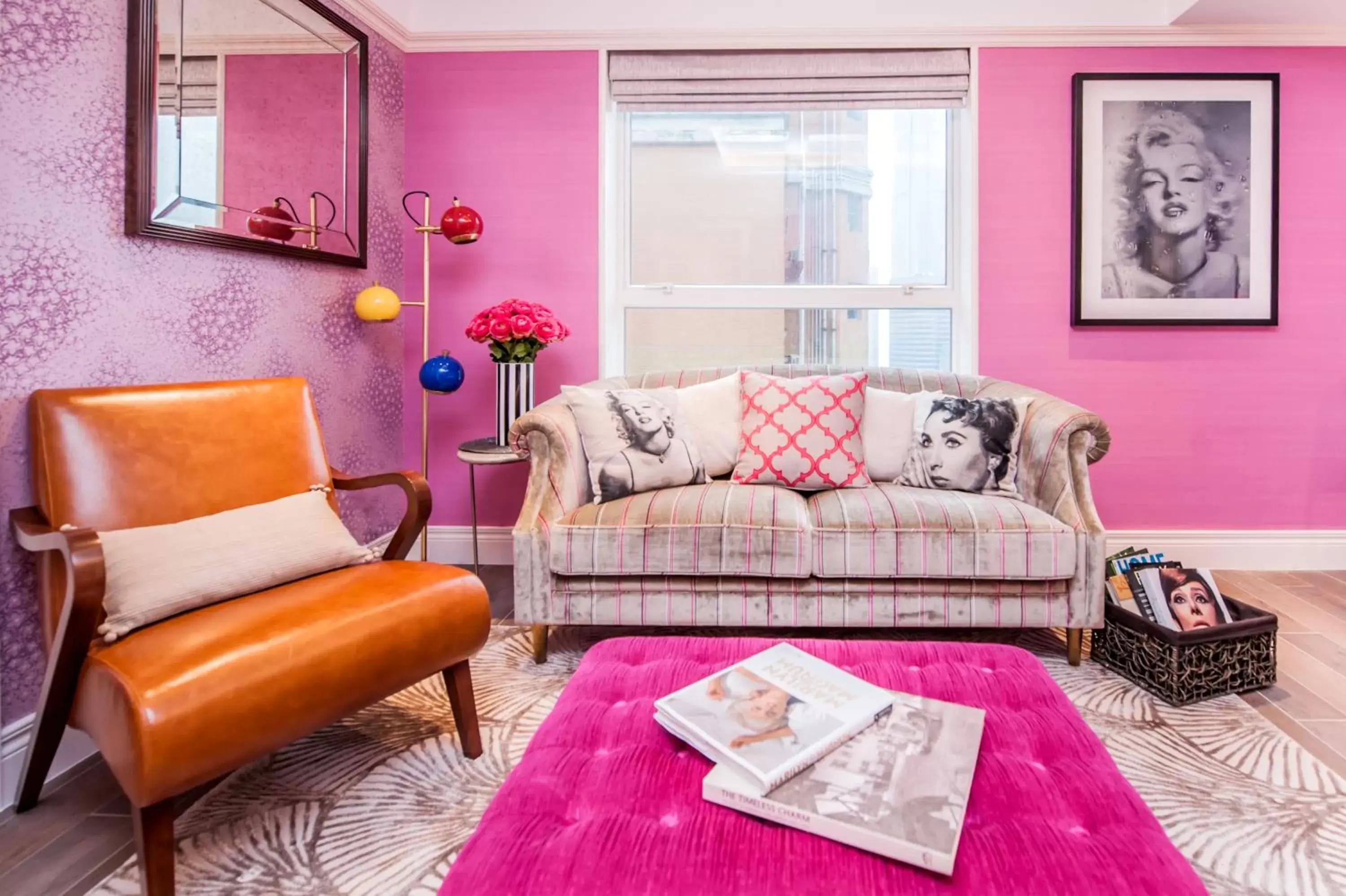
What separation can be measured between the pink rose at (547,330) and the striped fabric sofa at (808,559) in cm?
64

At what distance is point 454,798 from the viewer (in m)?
1.62

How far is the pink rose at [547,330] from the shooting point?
288 cm

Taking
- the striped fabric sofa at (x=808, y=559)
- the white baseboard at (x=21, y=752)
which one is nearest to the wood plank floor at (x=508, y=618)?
the white baseboard at (x=21, y=752)

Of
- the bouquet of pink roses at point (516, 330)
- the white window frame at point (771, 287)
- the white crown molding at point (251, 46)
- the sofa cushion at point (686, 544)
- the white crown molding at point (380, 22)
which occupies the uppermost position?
the white crown molding at point (380, 22)

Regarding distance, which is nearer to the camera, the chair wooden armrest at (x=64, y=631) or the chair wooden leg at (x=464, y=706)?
the chair wooden armrest at (x=64, y=631)

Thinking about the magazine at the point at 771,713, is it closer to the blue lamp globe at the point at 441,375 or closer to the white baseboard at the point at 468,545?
the blue lamp globe at the point at 441,375

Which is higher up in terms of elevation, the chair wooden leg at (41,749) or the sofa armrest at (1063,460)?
the sofa armrest at (1063,460)

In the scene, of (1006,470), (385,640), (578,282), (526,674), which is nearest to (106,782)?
(385,640)

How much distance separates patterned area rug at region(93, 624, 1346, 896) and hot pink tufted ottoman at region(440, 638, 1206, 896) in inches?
21.6

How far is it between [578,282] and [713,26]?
4.11ft

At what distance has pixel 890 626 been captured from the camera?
7.41 feet

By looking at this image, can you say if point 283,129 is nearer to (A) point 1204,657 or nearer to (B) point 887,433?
Answer: (B) point 887,433

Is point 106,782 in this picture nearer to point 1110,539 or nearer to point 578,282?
point 578,282

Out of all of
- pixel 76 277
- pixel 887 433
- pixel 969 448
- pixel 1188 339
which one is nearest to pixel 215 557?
pixel 76 277
